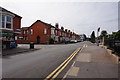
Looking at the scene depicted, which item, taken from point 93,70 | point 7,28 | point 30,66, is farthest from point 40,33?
point 93,70

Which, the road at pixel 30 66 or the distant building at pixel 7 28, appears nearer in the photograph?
the road at pixel 30 66

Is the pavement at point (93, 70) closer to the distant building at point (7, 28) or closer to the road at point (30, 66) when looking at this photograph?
the road at point (30, 66)

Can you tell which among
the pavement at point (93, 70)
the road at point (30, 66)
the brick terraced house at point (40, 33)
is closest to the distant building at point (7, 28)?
the road at point (30, 66)

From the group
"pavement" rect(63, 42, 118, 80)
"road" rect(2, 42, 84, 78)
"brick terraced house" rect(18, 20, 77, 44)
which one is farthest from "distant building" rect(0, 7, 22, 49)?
"brick terraced house" rect(18, 20, 77, 44)

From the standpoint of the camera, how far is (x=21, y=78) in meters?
3.36

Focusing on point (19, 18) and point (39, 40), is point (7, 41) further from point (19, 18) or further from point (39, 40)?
point (39, 40)

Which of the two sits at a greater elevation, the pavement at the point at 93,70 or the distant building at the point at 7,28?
the distant building at the point at 7,28

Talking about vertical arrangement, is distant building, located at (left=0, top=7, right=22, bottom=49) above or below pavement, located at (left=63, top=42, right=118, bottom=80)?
above

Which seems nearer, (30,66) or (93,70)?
(93,70)

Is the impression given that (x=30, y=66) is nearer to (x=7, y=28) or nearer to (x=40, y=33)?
(x=7, y=28)

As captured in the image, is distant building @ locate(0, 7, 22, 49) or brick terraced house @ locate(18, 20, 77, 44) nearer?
distant building @ locate(0, 7, 22, 49)

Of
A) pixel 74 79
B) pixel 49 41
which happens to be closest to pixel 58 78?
pixel 74 79

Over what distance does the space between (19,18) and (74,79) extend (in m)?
18.7

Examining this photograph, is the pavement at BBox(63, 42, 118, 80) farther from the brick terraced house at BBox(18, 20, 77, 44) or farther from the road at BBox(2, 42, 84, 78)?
the brick terraced house at BBox(18, 20, 77, 44)
